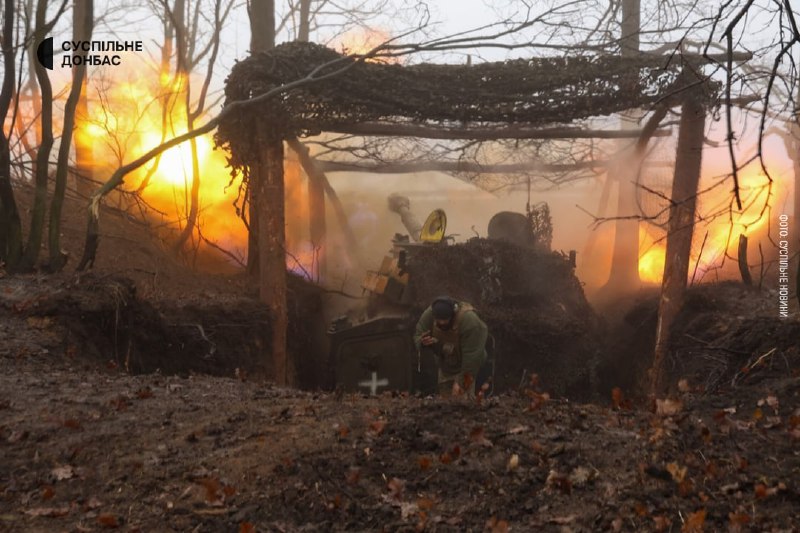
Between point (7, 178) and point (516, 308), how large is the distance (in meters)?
8.12

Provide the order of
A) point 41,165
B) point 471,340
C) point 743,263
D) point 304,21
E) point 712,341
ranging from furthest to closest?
1. point 304,21
2. point 743,263
3. point 41,165
4. point 712,341
5. point 471,340

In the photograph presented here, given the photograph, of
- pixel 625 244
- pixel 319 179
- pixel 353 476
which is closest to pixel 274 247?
pixel 319 179

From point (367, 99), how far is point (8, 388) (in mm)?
6727

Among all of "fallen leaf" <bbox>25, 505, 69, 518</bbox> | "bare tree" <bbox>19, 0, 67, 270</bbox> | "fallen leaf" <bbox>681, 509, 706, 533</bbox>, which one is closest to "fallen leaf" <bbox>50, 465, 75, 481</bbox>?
"fallen leaf" <bbox>25, 505, 69, 518</bbox>

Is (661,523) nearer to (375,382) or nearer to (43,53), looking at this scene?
(375,382)

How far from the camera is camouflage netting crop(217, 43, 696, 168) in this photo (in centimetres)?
1122

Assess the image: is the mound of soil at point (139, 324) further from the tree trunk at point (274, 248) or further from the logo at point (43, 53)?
the logo at point (43, 53)

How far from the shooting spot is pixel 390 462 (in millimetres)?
4793

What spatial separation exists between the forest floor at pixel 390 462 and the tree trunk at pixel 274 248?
521cm

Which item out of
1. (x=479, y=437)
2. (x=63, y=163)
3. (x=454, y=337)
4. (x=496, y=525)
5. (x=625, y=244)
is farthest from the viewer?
(x=625, y=244)

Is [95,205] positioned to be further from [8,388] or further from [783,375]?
[783,375]

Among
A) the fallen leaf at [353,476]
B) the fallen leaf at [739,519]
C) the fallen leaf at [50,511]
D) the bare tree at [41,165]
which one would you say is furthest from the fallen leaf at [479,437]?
the bare tree at [41,165]

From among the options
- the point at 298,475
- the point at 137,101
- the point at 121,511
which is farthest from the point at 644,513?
the point at 137,101

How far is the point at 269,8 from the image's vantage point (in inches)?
643
